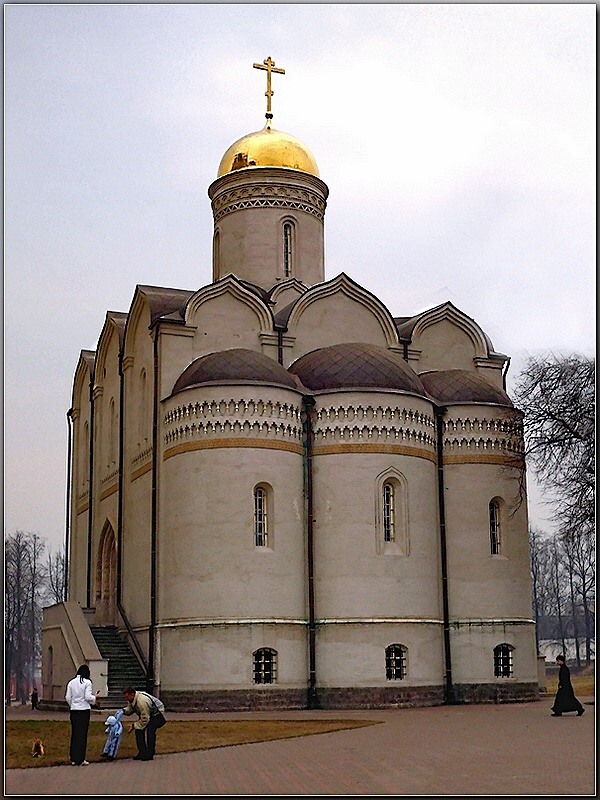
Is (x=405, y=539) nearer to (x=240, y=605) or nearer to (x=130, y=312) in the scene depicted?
(x=240, y=605)

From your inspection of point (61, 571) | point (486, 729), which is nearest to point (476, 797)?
point (486, 729)

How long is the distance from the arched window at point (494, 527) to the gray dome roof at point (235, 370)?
588cm

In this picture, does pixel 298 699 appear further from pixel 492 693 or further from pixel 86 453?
pixel 86 453

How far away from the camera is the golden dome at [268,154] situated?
31562 mm

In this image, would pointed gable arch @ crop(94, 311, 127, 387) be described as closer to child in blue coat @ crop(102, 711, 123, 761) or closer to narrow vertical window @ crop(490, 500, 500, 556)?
narrow vertical window @ crop(490, 500, 500, 556)

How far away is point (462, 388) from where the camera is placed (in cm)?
2688

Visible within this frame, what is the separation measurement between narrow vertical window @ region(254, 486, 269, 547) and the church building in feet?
0.10

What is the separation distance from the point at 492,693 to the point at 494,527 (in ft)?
13.0

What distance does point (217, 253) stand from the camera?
32594 millimetres

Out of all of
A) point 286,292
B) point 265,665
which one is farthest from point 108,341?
point 265,665

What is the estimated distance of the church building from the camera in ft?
77.1

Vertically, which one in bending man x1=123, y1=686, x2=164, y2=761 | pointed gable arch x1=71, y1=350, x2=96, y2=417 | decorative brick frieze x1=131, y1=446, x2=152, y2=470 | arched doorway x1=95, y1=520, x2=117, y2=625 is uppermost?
pointed gable arch x1=71, y1=350, x2=96, y2=417

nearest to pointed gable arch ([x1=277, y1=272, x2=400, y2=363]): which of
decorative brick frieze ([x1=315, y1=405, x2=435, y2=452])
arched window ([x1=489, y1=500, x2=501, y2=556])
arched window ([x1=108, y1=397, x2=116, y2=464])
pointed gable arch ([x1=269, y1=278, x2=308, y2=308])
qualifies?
pointed gable arch ([x1=269, y1=278, x2=308, y2=308])

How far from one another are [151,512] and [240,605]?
367cm
